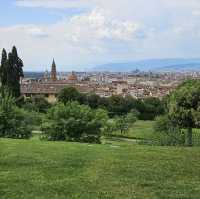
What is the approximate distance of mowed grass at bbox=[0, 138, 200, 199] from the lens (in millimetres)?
9711

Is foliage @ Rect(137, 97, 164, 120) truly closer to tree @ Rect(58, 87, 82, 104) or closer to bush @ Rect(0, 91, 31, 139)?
tree @ Rect(58, 87, 82, 104)

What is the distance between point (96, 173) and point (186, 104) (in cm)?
1600

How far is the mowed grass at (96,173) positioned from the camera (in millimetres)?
9711

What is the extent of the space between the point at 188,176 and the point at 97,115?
1803cm

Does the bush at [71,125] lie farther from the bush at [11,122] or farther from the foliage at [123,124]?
the foliage at [123,124]

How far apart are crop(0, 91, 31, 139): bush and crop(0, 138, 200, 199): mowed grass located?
11.8 m

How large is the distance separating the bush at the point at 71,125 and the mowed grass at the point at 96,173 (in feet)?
37.7

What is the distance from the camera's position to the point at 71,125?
26.8 meters

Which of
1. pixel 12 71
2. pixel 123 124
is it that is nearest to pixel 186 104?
pixel 123 124

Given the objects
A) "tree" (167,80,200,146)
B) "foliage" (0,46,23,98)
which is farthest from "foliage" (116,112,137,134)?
"tree" (167,80,200,146)

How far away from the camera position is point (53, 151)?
47.4 ft

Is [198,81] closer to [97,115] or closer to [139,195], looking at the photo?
[97,115]

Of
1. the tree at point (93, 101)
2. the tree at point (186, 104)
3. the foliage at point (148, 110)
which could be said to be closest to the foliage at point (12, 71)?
the tree at point (93, 101)

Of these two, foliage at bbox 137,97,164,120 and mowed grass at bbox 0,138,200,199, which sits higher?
mowed grass at bbox 0,138,200,199
